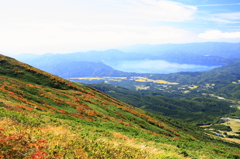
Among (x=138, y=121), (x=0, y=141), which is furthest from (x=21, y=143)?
(x=138, y=121)

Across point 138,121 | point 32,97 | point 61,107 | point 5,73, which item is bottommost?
point 138,121

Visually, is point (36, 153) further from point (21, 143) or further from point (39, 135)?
point (39, 135)

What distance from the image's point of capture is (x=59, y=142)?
14.4m

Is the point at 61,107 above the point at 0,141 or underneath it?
underneath

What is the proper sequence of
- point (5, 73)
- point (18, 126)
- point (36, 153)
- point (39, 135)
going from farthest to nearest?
1. point (5, 73)
2. point (18, 126)
3. point (39, 135)
4. point (36, 153)

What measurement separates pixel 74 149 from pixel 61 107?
26.4 meters

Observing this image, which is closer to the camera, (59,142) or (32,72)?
(59,142)

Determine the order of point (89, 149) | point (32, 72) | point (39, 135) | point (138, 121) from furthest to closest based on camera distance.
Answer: point (32, 72)
point (138, 121)
point (39, 135)
point (89, 149)

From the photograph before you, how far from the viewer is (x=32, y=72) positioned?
202 feet

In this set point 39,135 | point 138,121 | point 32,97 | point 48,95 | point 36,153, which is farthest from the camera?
point 138,121

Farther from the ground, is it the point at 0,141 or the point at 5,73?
the point at 5,73

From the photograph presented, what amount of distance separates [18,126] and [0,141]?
4432 millimetres

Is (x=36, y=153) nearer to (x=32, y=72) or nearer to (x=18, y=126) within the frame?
(x=18, y=126)

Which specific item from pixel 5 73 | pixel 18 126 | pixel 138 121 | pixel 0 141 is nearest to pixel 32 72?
pixel 5 73
